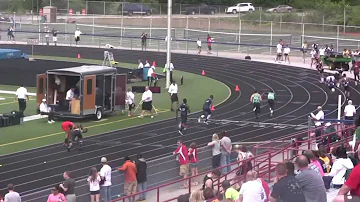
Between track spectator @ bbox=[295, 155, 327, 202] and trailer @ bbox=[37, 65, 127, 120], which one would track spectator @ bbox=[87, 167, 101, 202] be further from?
trailer @ bbox=[37, 65, 127, 120]

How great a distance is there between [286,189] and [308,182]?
1.04 feet

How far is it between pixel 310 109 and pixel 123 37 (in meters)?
34.6

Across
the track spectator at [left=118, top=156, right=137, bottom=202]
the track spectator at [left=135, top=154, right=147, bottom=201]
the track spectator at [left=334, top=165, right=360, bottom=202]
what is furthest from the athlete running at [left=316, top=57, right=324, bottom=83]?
the track spectator at [left=334, top=165, right=360, bottom=202]

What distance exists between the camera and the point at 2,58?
47219 mm

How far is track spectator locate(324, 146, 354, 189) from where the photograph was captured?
15.7m

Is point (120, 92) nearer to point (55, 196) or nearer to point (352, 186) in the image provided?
point (55, 196)

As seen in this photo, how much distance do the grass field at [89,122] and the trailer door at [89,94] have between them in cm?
54

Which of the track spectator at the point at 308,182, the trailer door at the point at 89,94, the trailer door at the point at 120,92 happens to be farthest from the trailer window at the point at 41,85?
the track spectator at the point at 308,182

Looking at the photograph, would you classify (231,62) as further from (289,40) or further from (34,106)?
(34,106)

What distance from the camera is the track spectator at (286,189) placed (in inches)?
429

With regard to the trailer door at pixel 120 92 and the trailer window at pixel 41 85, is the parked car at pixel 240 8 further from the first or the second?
the trailer window at pixel 41 85

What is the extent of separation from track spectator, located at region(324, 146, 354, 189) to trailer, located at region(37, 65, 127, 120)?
18388 millimetres

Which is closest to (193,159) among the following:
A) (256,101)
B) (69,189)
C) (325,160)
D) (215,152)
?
(215,152)

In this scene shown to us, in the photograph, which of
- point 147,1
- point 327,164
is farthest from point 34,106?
point 147,1
